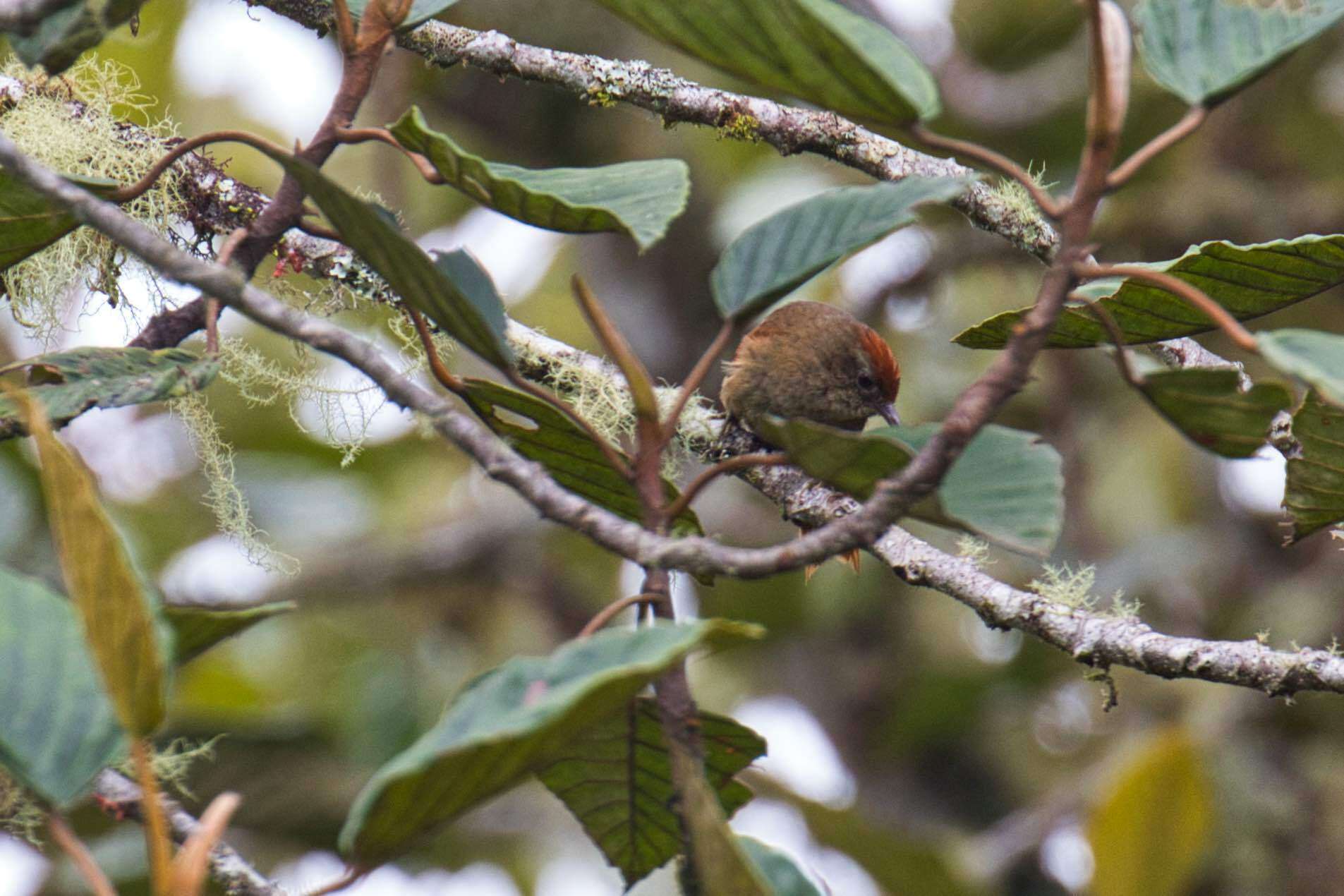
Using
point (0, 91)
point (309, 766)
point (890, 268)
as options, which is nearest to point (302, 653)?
point (309, 766)

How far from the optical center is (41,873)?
13.5ft

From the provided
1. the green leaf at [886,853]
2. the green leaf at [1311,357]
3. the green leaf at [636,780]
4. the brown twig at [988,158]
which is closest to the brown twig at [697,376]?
the brown twig at [988,158]

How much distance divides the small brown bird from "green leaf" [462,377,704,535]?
2.04m

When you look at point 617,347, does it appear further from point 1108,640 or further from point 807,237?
point 1108,640

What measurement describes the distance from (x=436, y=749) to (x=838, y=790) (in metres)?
4.69

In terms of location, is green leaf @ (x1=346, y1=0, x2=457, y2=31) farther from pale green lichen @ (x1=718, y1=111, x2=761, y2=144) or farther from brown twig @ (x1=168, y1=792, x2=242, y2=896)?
brown twig @ (x1=168, y1=792, x2=242, y2=896)

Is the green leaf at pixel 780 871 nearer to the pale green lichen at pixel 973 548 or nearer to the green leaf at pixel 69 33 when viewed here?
the pale green lichen at pixel 973 548

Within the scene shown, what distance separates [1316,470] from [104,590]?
1.40 m

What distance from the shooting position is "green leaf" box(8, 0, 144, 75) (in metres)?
1.32

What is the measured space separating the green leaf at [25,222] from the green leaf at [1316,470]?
56.4 inches

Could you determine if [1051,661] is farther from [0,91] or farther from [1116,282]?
[0,91]

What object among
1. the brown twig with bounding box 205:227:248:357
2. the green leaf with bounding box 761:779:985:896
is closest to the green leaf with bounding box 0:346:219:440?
the brown twig with bounding box 205:227:248:357

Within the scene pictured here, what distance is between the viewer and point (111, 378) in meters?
1.50

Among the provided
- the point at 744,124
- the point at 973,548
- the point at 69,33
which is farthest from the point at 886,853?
the point at 69,33
